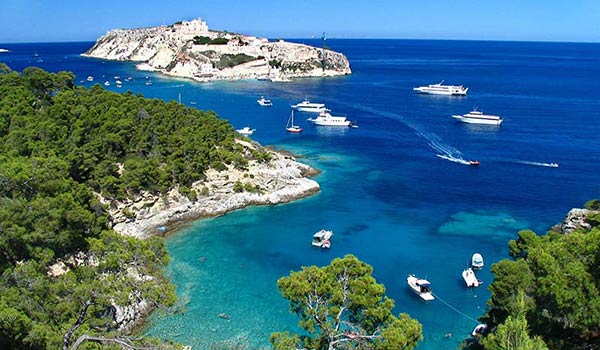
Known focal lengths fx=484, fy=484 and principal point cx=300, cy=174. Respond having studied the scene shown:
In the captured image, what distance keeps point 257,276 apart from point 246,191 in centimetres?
1296

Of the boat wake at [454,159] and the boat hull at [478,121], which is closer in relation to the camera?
the boat wake at [454,159]

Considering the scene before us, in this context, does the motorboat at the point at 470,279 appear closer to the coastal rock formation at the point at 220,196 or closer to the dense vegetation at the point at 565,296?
the dense vegetation at the point at 565,296

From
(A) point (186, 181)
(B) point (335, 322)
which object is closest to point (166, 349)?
(B) point (335, 322)

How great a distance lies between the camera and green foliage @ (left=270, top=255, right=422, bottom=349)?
1494cm

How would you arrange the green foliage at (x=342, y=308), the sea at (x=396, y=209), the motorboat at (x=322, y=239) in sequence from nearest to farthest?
the green foliage at (x=342, y=308)
the sea at (x=396, y=209)
the motorboat at (x=322, y=239)

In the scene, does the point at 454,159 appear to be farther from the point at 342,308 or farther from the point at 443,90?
the point at 443,90

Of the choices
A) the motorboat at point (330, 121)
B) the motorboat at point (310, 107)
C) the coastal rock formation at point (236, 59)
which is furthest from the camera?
the coastal rock formation at point (236, 59)

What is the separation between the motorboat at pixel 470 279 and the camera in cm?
2908

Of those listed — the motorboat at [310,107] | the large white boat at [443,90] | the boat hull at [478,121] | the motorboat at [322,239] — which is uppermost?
the large white boat at [443,90]

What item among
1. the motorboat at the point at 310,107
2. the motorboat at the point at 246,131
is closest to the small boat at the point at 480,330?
the motorboat at the point at 246,131

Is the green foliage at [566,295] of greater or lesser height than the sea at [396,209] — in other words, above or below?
above

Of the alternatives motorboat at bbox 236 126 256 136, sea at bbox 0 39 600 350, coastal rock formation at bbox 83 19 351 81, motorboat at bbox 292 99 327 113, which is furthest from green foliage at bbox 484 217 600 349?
coastal rock formation at bbox 83 19 351 81

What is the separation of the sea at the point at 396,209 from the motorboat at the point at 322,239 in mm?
638

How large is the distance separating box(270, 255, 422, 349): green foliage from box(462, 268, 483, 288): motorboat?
50.2 feet
